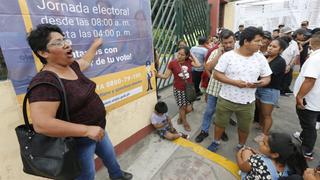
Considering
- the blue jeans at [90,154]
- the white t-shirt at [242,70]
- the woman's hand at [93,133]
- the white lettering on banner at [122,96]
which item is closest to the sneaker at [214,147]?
the white t-shirt at [242,70]

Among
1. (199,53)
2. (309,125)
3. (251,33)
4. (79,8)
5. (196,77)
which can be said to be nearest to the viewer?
(79,8)

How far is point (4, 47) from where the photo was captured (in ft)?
4.07

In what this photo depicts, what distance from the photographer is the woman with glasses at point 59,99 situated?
980mm

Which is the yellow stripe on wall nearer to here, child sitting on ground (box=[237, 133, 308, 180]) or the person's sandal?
the person's sandal

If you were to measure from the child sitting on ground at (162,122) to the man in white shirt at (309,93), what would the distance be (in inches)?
56.0

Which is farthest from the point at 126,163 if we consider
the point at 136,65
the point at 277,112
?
the point at 277,112

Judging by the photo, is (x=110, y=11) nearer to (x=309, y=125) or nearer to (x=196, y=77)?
(x=309, y=125)

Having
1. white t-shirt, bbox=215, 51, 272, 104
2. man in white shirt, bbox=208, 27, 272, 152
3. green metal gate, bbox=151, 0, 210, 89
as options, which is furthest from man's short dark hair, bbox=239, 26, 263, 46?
green metal gate, bbox=151, 0, 210, 89

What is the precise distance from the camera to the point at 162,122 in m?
2.64

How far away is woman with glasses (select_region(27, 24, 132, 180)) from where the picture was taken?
3.22 ft

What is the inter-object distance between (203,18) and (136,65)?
15.0 ft

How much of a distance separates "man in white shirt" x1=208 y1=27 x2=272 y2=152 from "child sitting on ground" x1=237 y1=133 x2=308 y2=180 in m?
0.54

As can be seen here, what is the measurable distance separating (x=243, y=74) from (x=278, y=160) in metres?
0.82

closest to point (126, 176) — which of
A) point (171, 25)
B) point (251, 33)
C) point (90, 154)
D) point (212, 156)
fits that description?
point (90, 154)
